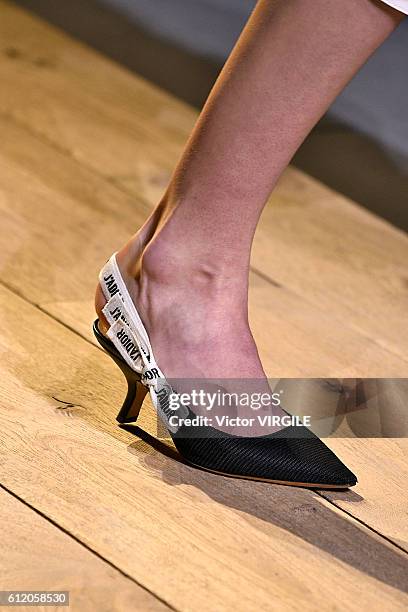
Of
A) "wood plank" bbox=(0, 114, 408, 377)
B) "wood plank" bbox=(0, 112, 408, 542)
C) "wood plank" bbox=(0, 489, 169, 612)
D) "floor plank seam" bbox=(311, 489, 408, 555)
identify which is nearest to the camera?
"wood plank" bbox=(0, 489, 169, 612)

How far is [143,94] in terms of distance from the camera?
5.87ft

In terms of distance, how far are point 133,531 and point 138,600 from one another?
0.24 ft

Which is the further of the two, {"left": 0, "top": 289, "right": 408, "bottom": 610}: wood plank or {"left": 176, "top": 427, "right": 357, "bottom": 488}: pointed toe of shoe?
{"left": 176, "top": 427, "right": 357, "bottom": 488}: pointed toe of shoe

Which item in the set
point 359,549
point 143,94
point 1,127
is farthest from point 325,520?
point 143,94

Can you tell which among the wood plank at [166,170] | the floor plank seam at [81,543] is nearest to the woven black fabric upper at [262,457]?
the floor plank seam at [81,543]

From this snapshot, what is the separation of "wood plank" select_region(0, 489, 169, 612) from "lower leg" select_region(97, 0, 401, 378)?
0.18 meters

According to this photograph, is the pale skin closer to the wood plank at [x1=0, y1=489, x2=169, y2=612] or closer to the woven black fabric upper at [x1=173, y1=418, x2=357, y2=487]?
the woven black fabric upper at [x1=173, y1=418, x2=357, y2=487]

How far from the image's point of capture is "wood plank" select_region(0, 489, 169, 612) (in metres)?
0.68

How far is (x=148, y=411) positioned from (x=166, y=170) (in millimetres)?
645

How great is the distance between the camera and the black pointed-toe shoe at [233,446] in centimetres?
82

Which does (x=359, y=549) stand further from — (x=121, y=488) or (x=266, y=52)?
(x=266, y=52)

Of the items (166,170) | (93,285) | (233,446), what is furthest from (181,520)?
(166,170)

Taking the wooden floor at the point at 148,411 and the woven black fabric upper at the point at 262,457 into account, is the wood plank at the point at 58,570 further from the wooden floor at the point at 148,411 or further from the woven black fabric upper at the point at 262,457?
the woven black fabric upper at the point at 262,457

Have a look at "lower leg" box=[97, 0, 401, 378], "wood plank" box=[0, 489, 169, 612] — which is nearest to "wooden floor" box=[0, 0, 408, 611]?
"wood plank" box=[0, 489, 169, 612]
